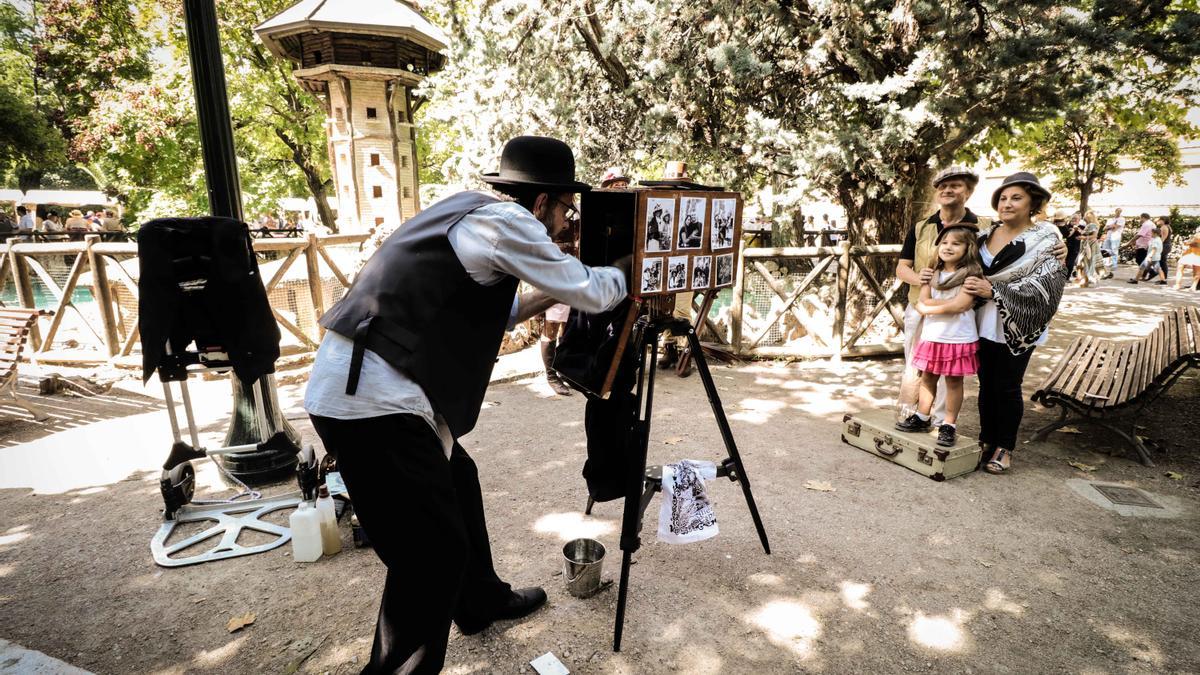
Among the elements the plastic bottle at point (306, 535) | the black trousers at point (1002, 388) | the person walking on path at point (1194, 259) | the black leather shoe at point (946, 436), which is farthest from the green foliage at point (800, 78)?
the person walking on path at point (1194, 259)

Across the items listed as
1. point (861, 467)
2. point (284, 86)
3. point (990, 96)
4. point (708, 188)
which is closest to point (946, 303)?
point (861, 467)

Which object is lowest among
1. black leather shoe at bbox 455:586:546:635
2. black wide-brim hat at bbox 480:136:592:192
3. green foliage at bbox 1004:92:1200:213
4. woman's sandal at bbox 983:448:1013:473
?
black leather shoe at bbox 455:586:546:635

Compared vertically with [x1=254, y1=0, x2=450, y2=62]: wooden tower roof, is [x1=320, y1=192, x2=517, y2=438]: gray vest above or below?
below

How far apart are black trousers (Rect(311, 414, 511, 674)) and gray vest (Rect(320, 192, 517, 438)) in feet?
0.53

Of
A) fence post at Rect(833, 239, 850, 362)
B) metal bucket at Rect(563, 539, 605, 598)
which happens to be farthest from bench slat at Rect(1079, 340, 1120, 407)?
metal bucket at Rect(563, 539, 605, 598)

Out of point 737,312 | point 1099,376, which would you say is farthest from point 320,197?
point 1099,376

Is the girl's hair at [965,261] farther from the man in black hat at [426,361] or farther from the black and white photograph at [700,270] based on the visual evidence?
the man in black hat at [426,361]

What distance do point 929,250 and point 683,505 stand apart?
3405 millimetres

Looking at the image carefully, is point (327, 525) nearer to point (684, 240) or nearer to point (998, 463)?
point (684, 240)

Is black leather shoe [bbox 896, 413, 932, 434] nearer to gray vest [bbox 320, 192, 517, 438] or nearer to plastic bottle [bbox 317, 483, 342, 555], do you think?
gray vest [bbox 320, 192, 517, 438]

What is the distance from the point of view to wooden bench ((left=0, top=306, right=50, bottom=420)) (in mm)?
5699

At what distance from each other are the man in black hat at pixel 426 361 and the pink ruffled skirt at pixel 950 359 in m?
3.40

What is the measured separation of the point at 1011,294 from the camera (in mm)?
4293

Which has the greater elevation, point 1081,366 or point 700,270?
point 700,270
